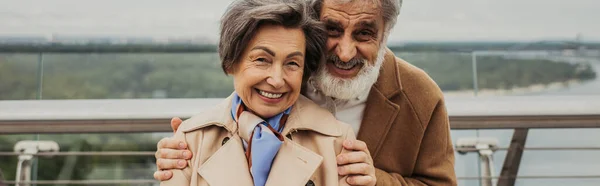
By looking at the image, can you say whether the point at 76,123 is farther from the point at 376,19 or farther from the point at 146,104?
the point at 376,19

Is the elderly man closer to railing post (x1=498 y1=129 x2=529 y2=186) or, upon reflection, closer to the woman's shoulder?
the woman's shoulder

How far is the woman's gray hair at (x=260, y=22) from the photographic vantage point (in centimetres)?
126

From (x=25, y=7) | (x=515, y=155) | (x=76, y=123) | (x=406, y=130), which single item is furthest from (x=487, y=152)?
(x=25, y=7)

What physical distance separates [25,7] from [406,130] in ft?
11.0

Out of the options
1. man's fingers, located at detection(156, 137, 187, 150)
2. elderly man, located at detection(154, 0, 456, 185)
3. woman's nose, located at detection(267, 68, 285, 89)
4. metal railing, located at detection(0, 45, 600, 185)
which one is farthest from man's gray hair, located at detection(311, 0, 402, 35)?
metal railing, located at detection(0, 45, 600, 185)

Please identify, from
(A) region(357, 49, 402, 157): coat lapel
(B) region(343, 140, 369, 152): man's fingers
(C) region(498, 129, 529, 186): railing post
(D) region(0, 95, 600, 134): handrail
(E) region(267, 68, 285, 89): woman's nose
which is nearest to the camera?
(E) region(267, 68, 285, 89): woman's nose

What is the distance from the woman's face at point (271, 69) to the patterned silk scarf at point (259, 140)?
3cm

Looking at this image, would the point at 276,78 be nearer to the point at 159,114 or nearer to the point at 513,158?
the point at 159,114

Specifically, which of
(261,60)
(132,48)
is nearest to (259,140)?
(261,60)

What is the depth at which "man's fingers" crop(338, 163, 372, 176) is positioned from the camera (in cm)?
131

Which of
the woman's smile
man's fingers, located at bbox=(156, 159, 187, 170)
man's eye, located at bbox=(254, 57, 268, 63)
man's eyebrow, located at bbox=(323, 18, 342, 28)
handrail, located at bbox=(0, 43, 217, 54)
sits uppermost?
man's eyebrow, located at bbox=(323, 18, 342, 28)

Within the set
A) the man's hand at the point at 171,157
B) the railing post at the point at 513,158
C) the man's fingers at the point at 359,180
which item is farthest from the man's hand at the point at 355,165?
the railing post at the point at 513,158

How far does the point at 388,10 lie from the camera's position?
4.64ft

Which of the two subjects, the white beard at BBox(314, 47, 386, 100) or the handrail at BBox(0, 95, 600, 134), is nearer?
the white beard at BBox(314, 47, 386, 100)
